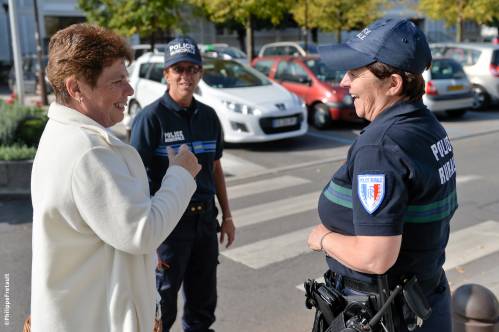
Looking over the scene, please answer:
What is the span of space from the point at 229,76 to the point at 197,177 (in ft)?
26.6

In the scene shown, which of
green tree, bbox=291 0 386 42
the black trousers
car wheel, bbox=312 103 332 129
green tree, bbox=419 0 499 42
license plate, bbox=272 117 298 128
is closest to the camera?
the black trousers

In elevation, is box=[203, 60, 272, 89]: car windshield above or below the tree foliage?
below

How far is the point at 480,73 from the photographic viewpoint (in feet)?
48.1

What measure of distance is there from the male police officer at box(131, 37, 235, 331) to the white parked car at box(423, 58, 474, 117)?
10.2 meters

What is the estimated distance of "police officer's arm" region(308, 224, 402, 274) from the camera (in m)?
1.79

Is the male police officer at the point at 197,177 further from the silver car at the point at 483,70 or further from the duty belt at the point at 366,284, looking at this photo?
the silver car at the point at 483,70

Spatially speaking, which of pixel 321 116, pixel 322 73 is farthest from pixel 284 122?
pixel 322 73

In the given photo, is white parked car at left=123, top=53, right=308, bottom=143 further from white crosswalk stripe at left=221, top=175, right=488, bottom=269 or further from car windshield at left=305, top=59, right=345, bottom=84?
white crosswalk stripe at left=221, top=175, right=488, bottom=269

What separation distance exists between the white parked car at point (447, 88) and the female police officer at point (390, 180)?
11.2m

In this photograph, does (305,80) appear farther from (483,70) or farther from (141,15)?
(141,15)

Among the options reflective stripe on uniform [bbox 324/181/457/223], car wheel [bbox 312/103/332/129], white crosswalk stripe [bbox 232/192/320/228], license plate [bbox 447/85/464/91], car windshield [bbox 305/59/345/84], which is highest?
reflective stripe on uniform [bbox 324/181/457/223]

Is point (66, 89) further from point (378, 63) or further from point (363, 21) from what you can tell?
point (363, 21)

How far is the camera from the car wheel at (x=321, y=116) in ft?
39.5

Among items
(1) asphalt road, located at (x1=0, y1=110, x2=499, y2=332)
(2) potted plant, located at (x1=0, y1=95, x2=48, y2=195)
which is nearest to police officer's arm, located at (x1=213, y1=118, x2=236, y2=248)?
(1) asphalt road, located at (x1=0, y1=110, x2=499, y2=332)
